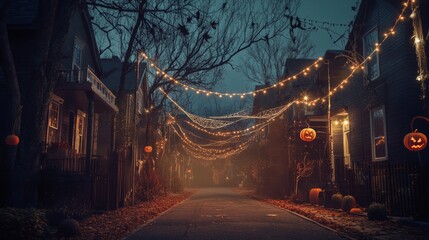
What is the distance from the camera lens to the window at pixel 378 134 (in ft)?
57.8

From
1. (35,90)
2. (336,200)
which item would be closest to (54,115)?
(35,90)

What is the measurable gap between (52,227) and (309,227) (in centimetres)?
620

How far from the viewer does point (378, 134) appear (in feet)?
59.5

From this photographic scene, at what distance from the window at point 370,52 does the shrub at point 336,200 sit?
5.53m

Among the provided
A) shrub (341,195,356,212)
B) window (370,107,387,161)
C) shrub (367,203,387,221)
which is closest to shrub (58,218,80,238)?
shrub (367,203,387,221)

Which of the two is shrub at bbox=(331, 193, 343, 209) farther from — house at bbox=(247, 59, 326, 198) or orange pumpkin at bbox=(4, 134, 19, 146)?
orange pumpkin at bbox=(4, 134, 19, 146)

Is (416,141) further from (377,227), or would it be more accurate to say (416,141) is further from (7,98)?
(7,98)

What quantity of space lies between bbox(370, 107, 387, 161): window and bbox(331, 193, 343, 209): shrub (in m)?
2.94

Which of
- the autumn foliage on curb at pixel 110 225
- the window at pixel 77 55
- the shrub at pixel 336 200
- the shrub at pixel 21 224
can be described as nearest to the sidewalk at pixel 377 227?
the shrub at pixel 336 200

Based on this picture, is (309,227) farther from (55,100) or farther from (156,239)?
(55,100)

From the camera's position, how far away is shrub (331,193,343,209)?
51.6ft

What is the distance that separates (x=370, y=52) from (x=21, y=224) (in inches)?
642

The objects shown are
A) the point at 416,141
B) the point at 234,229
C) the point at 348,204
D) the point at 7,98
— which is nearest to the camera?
the point at 234,229

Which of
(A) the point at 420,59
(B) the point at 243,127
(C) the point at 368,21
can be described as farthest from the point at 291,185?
(B) the point at 243,127
